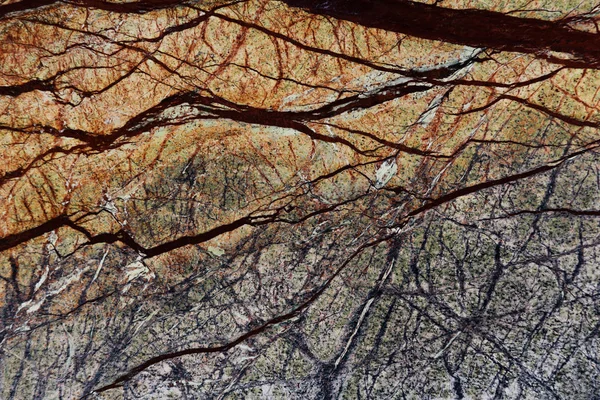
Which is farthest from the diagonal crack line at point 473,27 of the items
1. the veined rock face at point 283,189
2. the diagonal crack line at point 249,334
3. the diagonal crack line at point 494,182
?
the diagonal crack line at point 249,334

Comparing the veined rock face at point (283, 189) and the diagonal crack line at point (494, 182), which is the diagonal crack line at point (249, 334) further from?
the diagonal crack line at point (494, 182)

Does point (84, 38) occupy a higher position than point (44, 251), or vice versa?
point (84, 38)

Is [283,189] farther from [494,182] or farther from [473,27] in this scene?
[473,27]

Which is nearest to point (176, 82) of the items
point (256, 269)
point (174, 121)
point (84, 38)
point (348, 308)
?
point (174, 121)

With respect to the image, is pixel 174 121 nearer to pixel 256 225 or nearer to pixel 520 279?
pixel 256 225

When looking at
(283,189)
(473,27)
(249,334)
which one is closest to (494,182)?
(473,27)

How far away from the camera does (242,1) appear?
12.5 ft

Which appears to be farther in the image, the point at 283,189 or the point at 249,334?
the point at 283,189

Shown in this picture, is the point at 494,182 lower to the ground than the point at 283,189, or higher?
higher

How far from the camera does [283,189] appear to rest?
385cm

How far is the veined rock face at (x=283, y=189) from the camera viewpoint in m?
3.68

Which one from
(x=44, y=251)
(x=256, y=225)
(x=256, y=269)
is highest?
(x=256, y=225)

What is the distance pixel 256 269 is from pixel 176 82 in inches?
57.7

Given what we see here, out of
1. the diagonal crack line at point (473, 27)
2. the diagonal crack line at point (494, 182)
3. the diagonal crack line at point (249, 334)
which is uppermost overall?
the diagonal crack line at point (473, 27)
